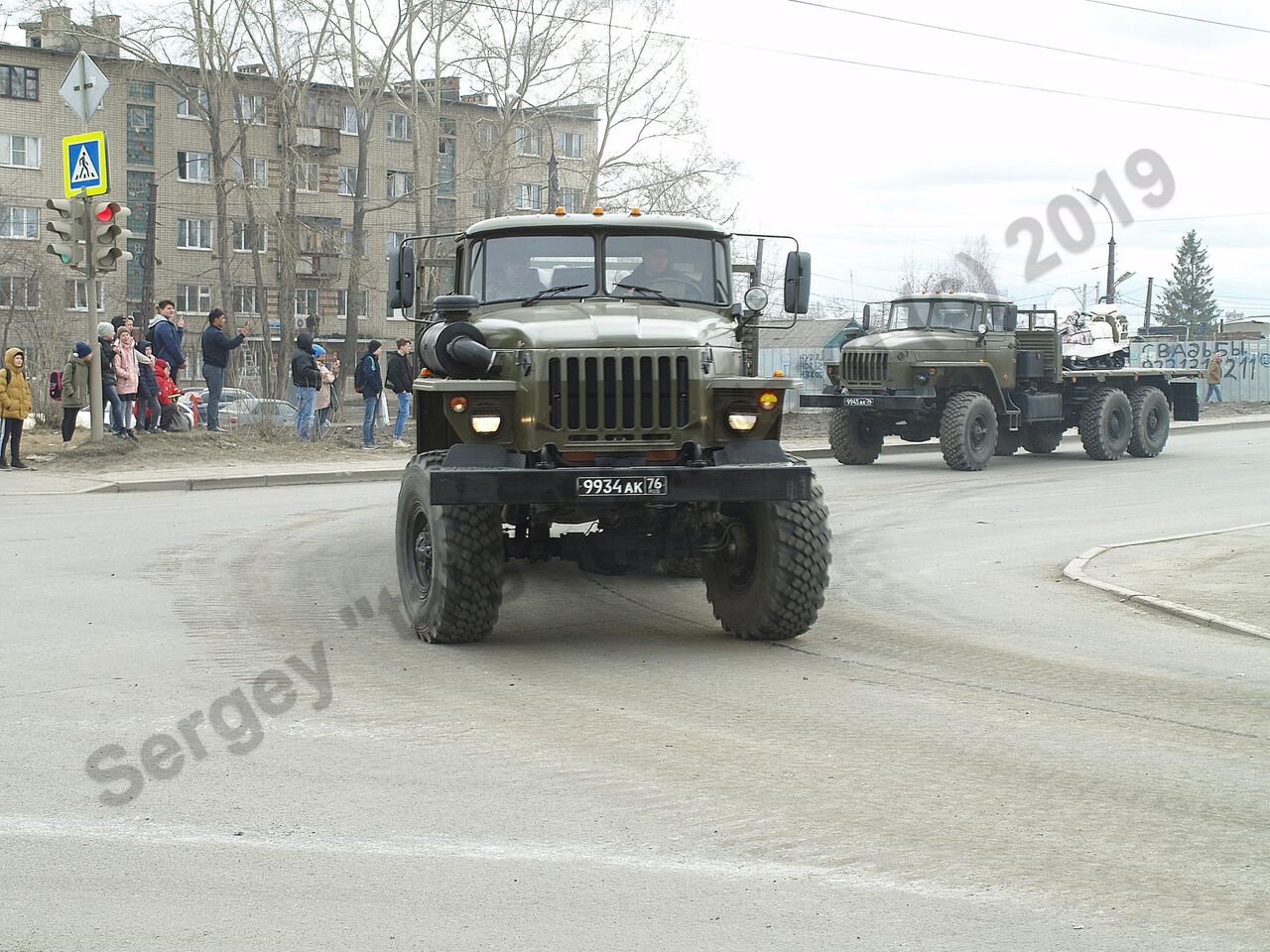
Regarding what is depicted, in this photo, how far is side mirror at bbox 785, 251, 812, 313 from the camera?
35.0ft

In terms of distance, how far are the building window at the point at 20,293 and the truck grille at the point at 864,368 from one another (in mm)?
37940

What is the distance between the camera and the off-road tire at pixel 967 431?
22219 mm

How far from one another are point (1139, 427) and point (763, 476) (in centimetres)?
1972

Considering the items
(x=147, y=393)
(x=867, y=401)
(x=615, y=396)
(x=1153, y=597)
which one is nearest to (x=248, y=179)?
(x=147, y=393)

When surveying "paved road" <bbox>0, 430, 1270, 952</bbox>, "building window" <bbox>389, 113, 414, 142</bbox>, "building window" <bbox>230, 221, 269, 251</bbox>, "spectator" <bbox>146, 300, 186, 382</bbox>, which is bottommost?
"paved road" <bbox>0, 430, 1270, 952</bbox>

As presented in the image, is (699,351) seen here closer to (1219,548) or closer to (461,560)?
(461,560)

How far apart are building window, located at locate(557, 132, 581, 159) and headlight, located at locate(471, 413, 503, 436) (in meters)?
67.0

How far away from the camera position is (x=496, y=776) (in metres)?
5.95

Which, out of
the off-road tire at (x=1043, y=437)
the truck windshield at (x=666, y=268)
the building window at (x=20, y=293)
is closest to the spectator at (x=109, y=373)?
the truck windshield at (x=666, y=268)

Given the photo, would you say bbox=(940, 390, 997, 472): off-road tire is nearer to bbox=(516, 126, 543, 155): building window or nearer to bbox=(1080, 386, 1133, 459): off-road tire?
bbox=(1080, 386, 1133, 459): off-road tire

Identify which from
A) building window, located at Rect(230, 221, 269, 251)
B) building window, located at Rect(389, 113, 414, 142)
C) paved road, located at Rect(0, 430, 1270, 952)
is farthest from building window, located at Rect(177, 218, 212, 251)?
paved road, located at Rect(0, 430, 1270, 952)

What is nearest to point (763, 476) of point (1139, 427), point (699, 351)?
point (699, 351)

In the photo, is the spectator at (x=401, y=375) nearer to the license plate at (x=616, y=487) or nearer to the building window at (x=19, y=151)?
the license plate at (x=616, y=487)

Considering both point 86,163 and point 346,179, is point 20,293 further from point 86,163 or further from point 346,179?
point 86,163
